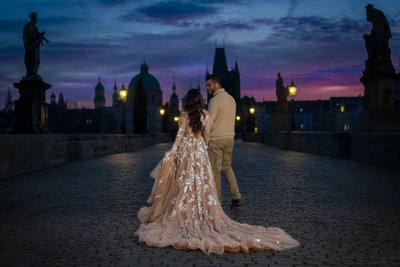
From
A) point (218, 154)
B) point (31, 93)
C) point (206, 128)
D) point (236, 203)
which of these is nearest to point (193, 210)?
point (206, 128)

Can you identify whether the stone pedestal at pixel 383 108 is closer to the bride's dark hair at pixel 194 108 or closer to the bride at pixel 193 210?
the bride at pixel 193 210

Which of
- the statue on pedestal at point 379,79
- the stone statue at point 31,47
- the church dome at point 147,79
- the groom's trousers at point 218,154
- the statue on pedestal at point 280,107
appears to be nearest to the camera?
the groom's trousers at point 218,154

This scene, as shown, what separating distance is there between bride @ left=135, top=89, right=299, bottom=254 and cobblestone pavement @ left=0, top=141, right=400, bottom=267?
0.58 feet

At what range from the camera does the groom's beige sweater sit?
7.90m

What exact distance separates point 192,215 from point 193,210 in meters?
0.08

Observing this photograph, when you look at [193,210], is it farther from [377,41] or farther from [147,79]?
[147,79]

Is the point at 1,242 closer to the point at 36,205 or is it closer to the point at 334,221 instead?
the point at 36,205

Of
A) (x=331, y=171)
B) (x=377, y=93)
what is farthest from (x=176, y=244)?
(x=377, y=93)

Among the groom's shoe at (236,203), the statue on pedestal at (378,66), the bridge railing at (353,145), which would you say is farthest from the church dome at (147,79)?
the groom's shoe at (236,203)

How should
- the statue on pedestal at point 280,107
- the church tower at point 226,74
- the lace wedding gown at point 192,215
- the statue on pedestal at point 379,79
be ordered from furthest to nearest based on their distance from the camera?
1. the church tower at point 226,74
2. the statue on pedestal at point 280,107
3. the statue on pedestal at point 379,79
4. the lace wedding gown at point 192,215

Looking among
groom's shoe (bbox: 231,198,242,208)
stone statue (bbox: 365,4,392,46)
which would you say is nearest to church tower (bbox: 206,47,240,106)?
stone statue (bbox: 365,4,392,46)

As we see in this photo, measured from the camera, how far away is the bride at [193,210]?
5.83 metres

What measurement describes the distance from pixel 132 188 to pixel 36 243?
563 cm

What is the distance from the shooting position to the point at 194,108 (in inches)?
277
